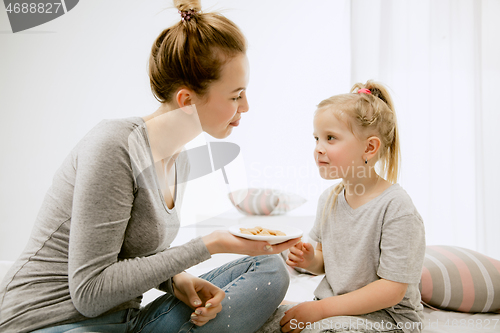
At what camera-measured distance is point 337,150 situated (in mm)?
968

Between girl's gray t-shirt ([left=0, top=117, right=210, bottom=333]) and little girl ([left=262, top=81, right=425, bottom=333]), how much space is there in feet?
1.20

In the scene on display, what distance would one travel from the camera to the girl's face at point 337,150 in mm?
967

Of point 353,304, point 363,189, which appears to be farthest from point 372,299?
point 363,189

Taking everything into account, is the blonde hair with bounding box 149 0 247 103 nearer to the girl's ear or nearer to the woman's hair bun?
the woman's hair bun

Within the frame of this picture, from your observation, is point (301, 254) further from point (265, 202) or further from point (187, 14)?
point (265, 202)

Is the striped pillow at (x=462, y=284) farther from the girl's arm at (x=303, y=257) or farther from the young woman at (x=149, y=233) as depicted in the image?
the young woman at (x=149, y=233)

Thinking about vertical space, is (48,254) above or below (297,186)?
above

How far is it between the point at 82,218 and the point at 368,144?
734 millimetres

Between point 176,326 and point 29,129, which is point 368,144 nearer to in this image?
point 176,326

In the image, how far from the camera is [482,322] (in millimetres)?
1041

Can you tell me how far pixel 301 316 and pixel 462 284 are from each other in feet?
1.93

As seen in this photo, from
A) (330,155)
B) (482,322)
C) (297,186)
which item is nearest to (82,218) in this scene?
(330,155)

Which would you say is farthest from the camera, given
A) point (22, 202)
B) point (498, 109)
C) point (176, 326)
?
point (22, 202)

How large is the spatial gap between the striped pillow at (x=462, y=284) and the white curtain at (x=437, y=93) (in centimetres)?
107
